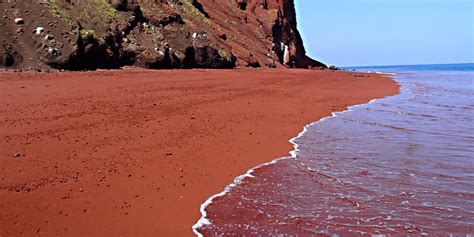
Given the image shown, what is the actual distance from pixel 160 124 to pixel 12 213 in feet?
14.4

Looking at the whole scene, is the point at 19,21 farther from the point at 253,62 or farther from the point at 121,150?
the point at 253,62

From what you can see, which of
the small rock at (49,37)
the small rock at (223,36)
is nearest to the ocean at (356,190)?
the small rock at (49,37)

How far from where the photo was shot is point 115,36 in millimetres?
18625

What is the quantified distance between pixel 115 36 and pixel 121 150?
1326cm

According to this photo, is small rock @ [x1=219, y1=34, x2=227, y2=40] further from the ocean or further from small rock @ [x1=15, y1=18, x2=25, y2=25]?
the ocean

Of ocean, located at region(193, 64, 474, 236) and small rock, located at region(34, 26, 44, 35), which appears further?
small rock, located at region(34, 26, 44, 35)

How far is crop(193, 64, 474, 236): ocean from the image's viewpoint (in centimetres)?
430

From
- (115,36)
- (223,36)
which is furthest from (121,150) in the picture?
(223,36)

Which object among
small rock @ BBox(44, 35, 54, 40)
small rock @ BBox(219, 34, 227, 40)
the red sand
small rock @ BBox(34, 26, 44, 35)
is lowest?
the red sand

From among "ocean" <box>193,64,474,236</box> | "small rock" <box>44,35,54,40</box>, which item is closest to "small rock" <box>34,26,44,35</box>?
"small rock" <box>44,35,54,40</box>

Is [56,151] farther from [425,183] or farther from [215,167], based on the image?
[425,183]

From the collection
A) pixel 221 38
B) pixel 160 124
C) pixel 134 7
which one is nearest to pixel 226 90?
pixel 160 124

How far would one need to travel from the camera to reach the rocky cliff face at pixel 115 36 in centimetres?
1511

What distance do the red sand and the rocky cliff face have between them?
2.44 metres
